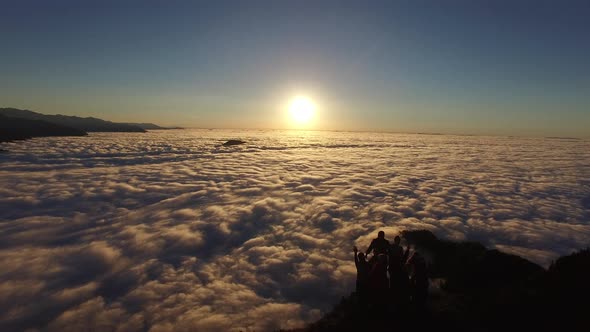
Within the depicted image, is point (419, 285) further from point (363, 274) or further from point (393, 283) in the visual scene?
point (363, 274)

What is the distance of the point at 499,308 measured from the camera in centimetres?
689

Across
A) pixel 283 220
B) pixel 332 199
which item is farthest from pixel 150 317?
pixel 332 199

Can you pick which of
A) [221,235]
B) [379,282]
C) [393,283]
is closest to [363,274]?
[379,282]

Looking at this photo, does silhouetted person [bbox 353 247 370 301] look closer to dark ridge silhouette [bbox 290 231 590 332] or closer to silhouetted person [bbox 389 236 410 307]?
dark ridge silhouette [bbox 290 231 590 332]

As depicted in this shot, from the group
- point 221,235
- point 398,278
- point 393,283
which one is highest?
point 398,278

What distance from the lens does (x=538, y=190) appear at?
23.8m

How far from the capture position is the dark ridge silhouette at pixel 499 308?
623 centimetres

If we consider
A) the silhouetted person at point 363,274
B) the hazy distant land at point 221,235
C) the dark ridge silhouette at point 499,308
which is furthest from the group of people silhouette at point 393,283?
the hazy distant land at point 221,235

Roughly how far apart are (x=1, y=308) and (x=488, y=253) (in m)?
14.0

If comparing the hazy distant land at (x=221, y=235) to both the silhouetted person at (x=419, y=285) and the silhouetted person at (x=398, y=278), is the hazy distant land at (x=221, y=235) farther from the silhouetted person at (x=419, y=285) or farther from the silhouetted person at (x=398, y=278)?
the silhouetted person at (x=419, y=285)

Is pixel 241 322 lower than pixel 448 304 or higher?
lower

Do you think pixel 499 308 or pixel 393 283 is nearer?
pixel 499 308

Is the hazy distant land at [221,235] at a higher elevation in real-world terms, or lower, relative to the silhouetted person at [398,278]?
lower

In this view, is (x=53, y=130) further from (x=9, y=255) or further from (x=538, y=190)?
(x=538, y=190)
